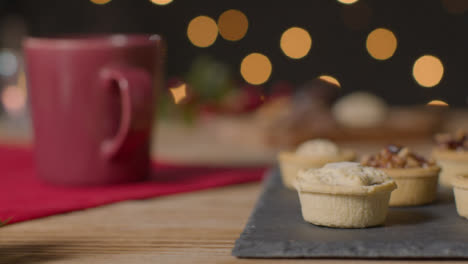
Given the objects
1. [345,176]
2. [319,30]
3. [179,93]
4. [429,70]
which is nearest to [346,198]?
[345,176]

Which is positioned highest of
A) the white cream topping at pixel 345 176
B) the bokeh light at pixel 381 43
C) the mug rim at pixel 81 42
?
the mug rim at pixel 81 42

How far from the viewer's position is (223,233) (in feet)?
2.48

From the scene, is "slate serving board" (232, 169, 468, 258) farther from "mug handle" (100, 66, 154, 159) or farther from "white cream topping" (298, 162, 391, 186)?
"mug handle" (100, 66, 154, 159)

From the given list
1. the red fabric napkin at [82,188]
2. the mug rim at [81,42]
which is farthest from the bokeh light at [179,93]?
the mug rim at [81,42]

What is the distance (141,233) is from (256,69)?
10.6 feet

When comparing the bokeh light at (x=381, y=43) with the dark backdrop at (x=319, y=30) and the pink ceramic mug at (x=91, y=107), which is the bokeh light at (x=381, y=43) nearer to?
the dark backdrop at (x=319, y=30)

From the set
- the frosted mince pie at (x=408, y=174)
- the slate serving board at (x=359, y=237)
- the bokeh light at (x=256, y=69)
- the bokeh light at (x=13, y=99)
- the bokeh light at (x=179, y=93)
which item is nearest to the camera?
the slate serving board at (x=359, y=237)

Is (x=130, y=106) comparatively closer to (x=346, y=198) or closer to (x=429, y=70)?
(x=346, y=198)

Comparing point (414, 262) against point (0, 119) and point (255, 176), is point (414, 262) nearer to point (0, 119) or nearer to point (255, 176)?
point (255, 176)

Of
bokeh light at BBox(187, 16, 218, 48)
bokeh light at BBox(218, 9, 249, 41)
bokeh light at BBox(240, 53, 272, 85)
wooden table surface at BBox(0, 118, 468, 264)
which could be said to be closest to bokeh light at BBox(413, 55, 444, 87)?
bokeh light at BBox(240, 53, 272, 85)

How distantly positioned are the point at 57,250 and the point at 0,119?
6.43ft

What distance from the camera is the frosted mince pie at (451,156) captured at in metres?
0.99

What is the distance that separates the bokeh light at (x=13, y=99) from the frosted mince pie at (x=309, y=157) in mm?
1541

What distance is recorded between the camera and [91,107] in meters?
1.06
